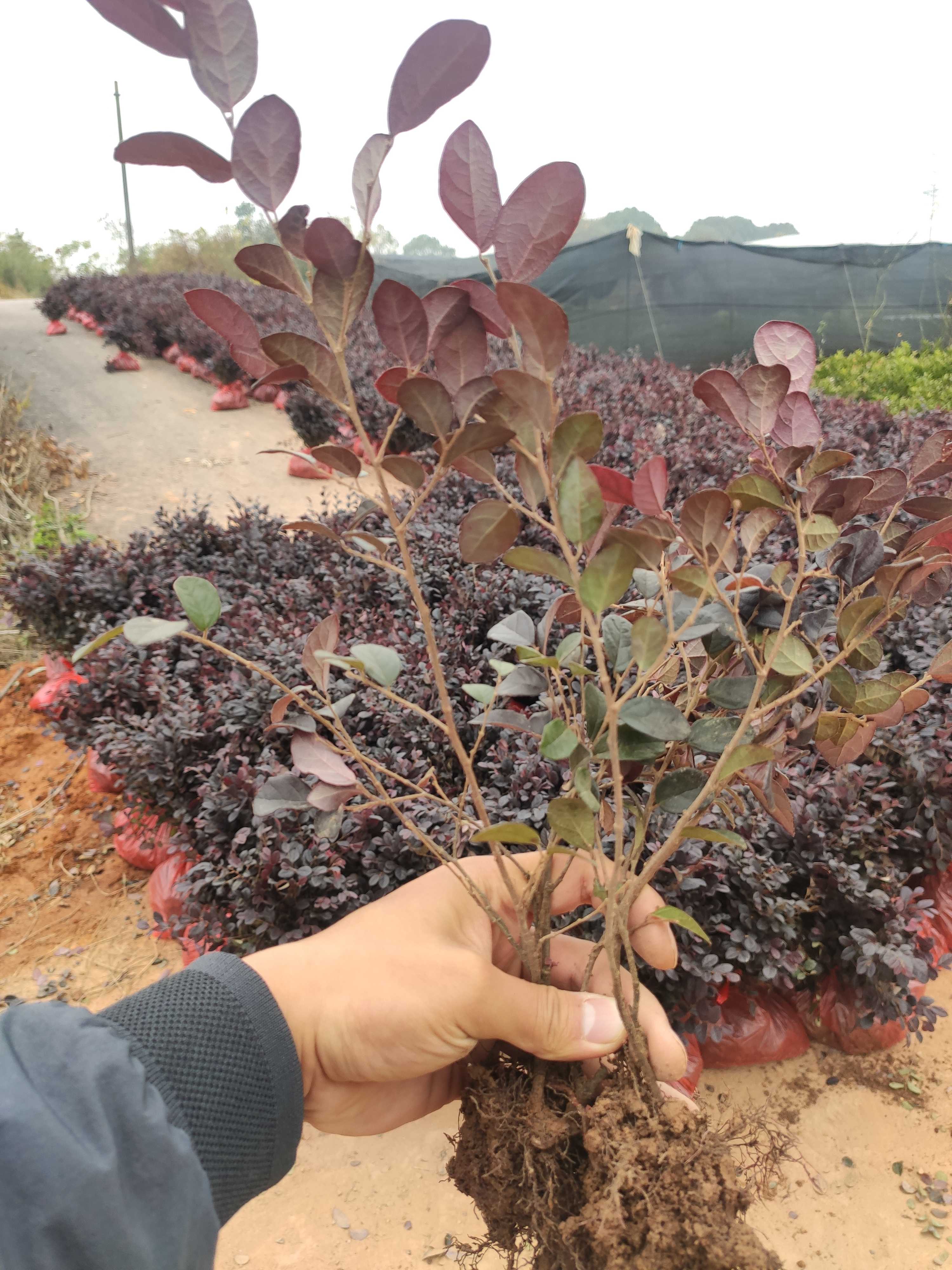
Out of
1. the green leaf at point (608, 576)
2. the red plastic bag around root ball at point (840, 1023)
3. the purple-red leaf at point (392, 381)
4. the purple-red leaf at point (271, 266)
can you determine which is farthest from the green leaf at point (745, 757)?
the red plastic bag around root ball at point (840, 1023)

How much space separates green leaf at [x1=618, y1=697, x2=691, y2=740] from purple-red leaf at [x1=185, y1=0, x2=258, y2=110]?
0.59m

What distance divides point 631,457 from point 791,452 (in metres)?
3.28

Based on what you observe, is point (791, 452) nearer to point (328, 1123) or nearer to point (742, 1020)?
point (328, 1123)

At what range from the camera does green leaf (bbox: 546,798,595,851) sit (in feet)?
2.39

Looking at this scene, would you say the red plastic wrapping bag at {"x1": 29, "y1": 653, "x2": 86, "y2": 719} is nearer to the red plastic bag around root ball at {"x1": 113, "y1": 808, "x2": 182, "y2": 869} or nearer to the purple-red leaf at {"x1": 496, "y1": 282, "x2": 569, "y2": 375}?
the red plastic bag around root ball at {"x1": 113, "y1": 808, "x2": 182, "y2": 869}

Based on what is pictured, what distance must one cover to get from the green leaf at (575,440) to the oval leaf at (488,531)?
0.06 m

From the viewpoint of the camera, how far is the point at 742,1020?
191cm

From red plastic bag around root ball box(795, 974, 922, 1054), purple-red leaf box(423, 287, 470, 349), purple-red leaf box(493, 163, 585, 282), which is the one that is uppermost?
purple-red leaf box(493, 163, 585, 282)

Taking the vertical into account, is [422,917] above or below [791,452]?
below

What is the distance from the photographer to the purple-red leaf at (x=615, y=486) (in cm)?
72

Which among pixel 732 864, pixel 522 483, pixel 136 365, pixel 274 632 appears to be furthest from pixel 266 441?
pixel 522 483

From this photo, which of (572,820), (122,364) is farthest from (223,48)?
(122,364)

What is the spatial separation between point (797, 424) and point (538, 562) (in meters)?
0.36

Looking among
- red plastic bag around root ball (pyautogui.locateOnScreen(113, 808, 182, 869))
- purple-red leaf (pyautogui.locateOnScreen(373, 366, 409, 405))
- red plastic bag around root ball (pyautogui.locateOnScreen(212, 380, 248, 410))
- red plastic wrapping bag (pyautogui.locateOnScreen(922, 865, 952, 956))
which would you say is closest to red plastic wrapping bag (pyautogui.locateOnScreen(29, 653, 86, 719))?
red plastic bag around root ball (pyautogui.locateOnScreen(113, 808, 182, 869))
